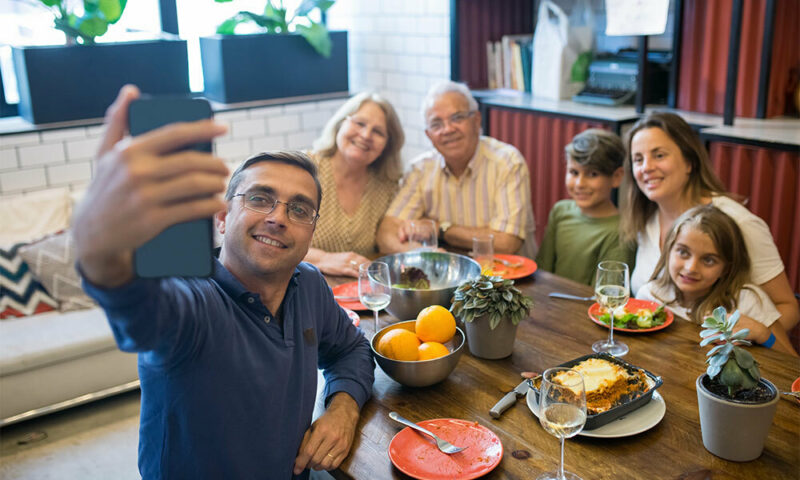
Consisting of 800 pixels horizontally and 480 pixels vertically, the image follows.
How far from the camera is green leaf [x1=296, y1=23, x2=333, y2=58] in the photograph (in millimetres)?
4379

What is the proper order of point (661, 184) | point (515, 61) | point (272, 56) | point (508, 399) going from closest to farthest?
point (508, 399) < point (661, 184) < point (515, 61) < point (272, 56)

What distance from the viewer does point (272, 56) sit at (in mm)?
4371

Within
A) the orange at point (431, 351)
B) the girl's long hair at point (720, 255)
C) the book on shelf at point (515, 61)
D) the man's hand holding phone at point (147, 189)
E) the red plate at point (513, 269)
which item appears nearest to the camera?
the man's hand holding phone at point (147, 189)

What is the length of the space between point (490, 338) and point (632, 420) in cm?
43

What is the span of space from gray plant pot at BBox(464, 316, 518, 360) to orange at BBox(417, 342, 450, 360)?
0.16 meters

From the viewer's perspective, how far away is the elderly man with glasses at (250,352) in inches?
49.1

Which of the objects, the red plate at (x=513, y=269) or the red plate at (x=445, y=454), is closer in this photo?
the red plate at (x=445, y=454)

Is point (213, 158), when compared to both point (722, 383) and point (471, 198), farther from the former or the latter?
point (471, 198)

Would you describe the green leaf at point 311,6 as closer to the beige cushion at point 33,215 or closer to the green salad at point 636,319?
the beige cushion at point 33,215

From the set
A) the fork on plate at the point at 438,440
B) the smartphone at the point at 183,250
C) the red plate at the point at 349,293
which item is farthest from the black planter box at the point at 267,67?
the smartphone at the point at 183,250

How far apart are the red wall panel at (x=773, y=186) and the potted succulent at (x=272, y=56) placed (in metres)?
2.47

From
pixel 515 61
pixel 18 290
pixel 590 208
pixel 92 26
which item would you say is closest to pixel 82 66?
pixel 92 26

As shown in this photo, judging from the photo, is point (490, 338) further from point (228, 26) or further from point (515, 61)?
point (228, 26)

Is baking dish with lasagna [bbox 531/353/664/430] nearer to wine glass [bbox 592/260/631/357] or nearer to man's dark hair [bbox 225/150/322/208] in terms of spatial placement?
wine glass [bbox 592/260/631/357]
